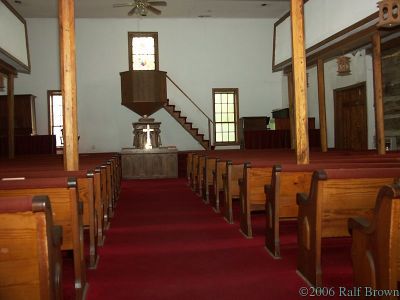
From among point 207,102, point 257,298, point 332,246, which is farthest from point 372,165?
point 207,102

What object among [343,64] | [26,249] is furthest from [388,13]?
[26,249]

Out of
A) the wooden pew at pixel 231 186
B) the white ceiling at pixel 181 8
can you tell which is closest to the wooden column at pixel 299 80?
the wooden pew at pixel 231 186

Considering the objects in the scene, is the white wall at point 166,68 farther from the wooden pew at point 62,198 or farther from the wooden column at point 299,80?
the wooden pew at point 62,198

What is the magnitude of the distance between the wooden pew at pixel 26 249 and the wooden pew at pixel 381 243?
1.50m

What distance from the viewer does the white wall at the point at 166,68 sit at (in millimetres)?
15625

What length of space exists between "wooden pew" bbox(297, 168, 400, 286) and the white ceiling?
482 inches

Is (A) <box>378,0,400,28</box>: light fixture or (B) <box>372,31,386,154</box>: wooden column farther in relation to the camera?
(B) <box>372,31,386,154</box>: wooden column

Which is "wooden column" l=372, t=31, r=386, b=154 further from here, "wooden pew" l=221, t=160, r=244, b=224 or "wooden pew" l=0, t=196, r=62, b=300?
"wooden pew" l=0, t=196, r=62, b=300

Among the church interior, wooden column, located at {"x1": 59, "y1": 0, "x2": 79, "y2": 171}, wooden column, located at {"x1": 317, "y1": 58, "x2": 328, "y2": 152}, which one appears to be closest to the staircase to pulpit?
the church interior

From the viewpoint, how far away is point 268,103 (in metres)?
16.8

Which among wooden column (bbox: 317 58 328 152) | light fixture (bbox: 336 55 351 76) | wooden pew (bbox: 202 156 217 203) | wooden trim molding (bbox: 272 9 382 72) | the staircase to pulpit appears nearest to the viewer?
wooden pew (bbox: 202 156 217 203)

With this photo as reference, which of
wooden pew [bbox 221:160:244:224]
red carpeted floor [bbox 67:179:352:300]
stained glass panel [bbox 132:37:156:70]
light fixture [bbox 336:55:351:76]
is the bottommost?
red carpeted floor [bbox 67:179:352:300]

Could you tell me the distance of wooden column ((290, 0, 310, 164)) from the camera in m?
4.87

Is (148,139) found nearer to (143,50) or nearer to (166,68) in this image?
(166,68)
